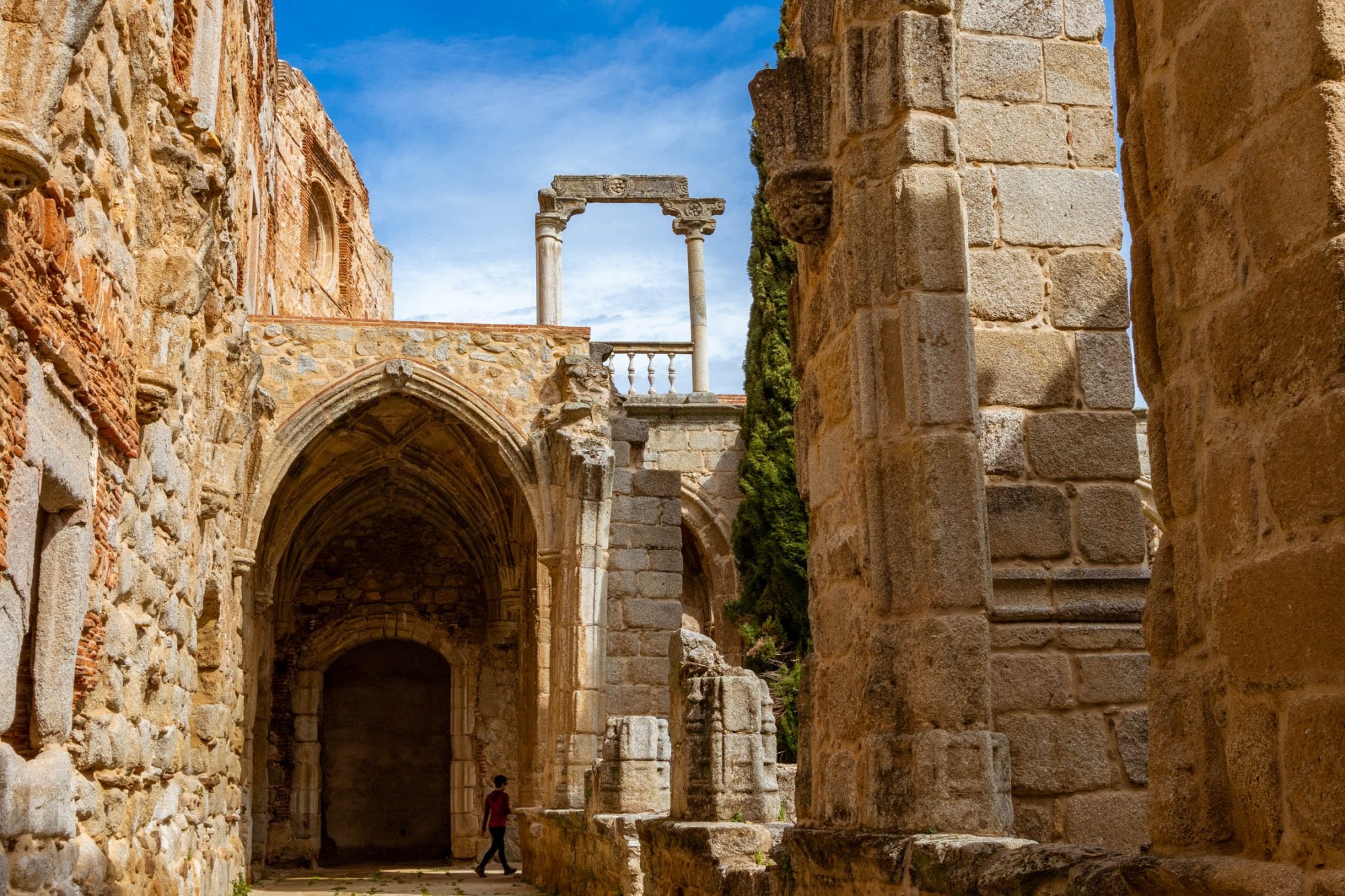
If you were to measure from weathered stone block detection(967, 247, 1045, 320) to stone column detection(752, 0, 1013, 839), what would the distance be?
333 mm

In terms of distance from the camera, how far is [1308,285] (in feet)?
6.77

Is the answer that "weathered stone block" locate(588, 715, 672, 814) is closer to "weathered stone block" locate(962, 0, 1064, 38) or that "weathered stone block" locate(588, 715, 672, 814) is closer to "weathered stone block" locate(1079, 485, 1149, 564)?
"weathered stone block" locate(1079, 485, 1149, 564)

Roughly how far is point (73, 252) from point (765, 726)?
4.41 metres

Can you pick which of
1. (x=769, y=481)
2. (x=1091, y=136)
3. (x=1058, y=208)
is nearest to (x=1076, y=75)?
(x=1091, y=136)

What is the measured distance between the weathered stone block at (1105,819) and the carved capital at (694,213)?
18.0m

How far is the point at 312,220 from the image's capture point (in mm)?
21688

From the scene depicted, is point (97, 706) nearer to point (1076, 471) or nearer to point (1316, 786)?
point (1076, 471)

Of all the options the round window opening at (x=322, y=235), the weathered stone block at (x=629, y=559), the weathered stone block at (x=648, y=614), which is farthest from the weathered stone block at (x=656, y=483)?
the round window opening at (x=322, y=235)

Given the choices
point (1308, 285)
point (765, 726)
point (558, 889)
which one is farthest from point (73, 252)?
point (558, 889)

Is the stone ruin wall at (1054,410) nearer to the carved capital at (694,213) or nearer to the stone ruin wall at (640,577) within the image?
the stone ruin wall at (640,577)

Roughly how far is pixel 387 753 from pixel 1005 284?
53.4 ft

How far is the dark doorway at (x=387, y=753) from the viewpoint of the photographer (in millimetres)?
19109

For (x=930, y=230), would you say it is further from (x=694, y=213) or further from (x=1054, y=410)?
(x=694, y=213)

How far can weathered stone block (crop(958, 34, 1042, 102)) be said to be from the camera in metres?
4.69
